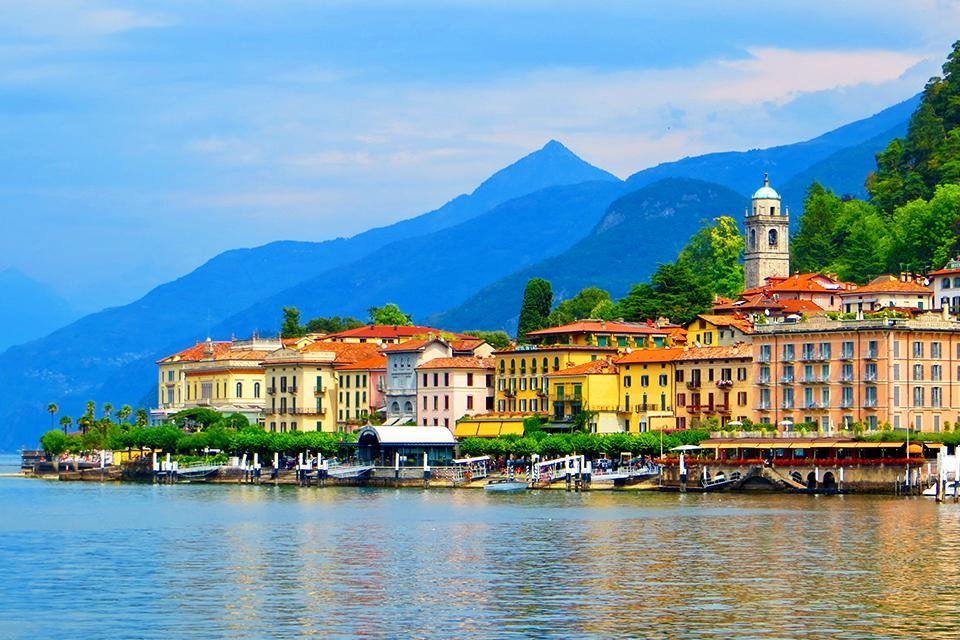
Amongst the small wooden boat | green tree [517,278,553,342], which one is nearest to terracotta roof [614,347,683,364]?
the small wooden boat

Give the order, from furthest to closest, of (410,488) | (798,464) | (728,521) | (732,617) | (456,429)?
(456,429) → (410,488) → (798,464) → (728,521) → (732,617)

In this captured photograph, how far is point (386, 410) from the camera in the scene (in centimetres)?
16062

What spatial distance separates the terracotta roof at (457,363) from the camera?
154375 millimetres

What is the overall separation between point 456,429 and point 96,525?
5778cm

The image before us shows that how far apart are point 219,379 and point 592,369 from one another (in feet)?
170

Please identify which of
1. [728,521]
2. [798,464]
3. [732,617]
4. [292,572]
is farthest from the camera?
[798,464]

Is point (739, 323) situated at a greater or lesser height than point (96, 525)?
greater

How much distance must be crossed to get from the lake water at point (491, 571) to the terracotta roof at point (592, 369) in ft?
108

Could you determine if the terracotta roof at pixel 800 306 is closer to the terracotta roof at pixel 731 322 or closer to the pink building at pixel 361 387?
the terracotta roof at pixel 731 322

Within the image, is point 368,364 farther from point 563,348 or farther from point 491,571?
point 491,571

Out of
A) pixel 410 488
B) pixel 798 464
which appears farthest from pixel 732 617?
pixel 410 488

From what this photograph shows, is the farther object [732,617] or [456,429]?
[456,429]

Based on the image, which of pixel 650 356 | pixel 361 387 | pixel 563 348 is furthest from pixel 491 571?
pixel 361 387

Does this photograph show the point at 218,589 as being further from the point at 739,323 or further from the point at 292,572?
the point at 739,323
